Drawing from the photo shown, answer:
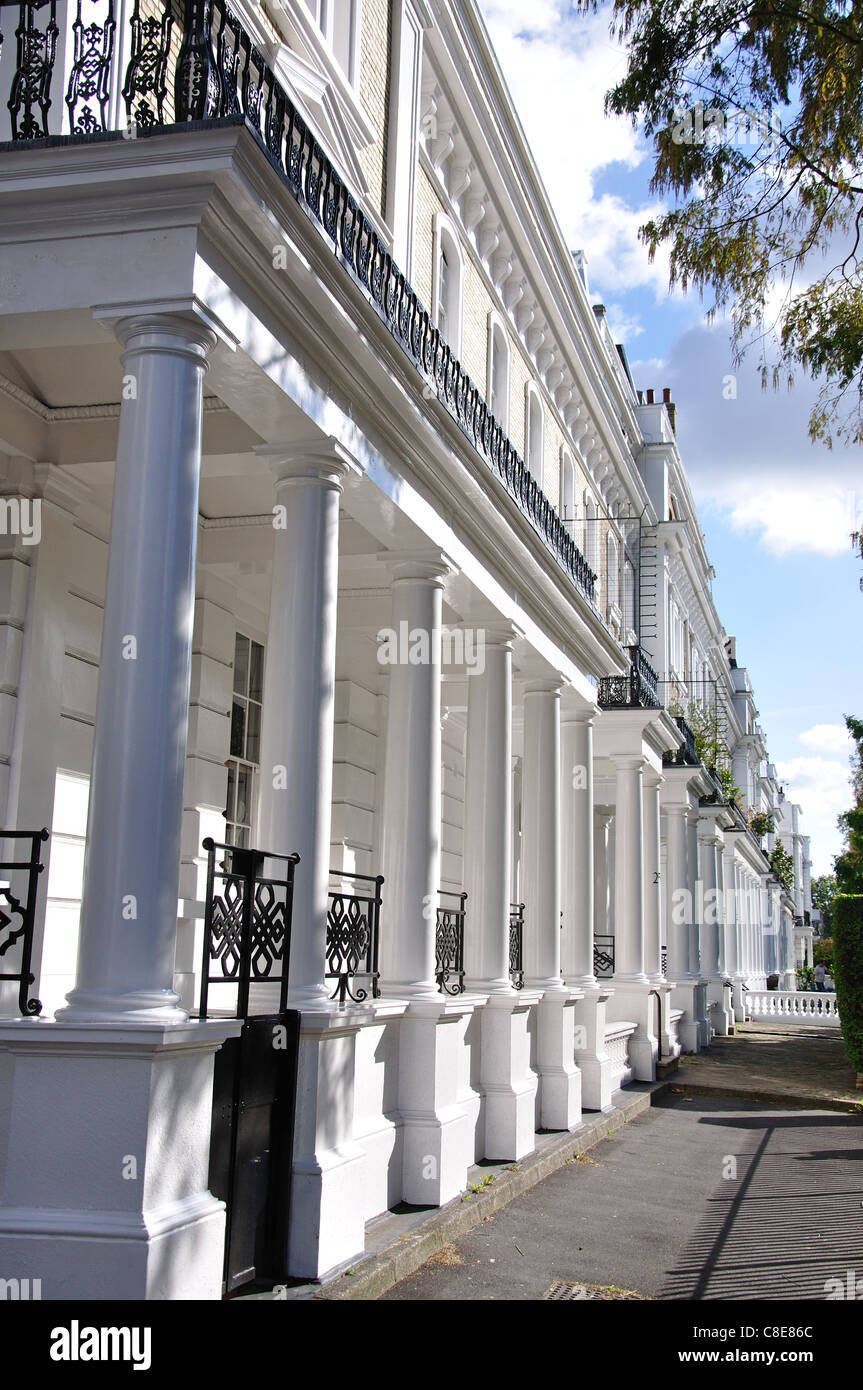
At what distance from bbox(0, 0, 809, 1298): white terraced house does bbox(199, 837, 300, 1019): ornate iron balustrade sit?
3 centimetres

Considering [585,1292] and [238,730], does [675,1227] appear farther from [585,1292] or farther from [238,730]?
[238,730]

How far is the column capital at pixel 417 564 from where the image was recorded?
30.1 feet

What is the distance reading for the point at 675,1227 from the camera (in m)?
8.99

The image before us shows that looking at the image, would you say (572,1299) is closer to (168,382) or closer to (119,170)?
(168,382)

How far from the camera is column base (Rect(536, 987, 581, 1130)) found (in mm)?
12547

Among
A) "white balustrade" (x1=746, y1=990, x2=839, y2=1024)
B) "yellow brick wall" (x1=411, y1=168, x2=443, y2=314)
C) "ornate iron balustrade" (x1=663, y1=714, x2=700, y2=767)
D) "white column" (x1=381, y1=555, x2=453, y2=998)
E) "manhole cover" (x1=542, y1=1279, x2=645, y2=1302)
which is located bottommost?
"manhole cover" (x1=542, y1=1279, x2=645, y2=1302)

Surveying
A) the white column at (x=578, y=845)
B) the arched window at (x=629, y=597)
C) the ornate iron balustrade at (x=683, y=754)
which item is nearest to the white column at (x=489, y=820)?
the white column at (x=578, y=845)

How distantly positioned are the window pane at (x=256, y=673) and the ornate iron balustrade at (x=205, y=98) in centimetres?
337

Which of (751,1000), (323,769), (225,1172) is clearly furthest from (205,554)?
(751,1000)

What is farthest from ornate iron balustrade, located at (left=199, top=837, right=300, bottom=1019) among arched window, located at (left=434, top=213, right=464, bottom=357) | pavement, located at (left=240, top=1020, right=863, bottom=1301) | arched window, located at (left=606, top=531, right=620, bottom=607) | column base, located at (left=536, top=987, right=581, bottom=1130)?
arched window, located at (left=606, top=531, right=620, bottom=607)

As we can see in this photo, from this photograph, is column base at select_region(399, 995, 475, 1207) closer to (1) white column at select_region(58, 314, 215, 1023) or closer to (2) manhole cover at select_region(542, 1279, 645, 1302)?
(2) manhole cover at select_region(542, 1279, 645, 1302)

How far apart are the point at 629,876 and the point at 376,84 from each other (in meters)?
11.6

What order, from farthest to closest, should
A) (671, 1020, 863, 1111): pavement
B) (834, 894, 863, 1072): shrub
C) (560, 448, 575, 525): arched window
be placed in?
(560, 448, 575, 525): arched window → (834, 894, 863, 1072): shrub → (671, 1020, 863, 1111): pavement

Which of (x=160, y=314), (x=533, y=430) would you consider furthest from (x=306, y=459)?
(x=533, y=430)
